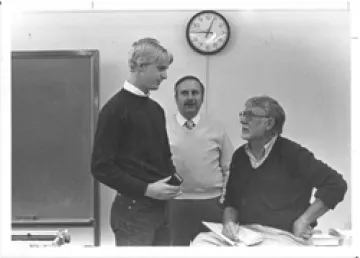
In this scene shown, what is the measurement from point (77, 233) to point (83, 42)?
72cm

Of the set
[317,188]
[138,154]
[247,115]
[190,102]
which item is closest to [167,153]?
[138,154]

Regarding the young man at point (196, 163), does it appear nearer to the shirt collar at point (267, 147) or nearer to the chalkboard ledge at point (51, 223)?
the shirt collar at point (267, 147)

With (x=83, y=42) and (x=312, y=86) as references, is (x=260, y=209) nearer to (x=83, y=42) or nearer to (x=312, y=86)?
(x=312, y=86)

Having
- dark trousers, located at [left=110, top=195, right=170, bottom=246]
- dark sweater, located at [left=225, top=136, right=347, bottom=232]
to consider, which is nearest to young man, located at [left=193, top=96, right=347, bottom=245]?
dark sweater, located at [left=225, top=136, right=347, bottom=232]

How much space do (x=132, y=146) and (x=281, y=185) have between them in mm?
573

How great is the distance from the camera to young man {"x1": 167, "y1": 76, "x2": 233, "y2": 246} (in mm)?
2100

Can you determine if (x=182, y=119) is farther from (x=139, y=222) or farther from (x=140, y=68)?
(x=139, y=222)

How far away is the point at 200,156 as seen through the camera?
209 centimetres

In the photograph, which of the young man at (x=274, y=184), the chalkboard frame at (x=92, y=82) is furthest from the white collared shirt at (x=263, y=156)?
the chalkboard frame at (x=92, y=82)

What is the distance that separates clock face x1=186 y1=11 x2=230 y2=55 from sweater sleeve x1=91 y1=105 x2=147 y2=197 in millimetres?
386

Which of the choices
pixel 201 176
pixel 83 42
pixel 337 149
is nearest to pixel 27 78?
pixel 83 42

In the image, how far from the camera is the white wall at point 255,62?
82.4 inches

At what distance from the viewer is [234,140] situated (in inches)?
82.8

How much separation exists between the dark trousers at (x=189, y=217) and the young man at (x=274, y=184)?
3 centimetres
